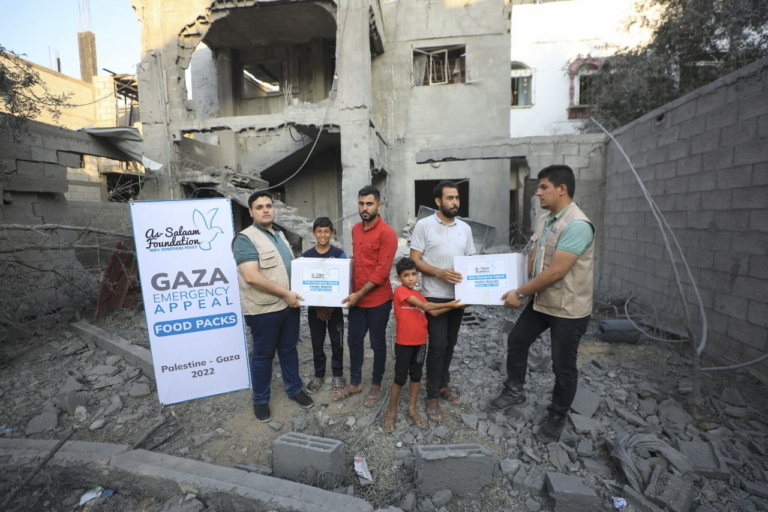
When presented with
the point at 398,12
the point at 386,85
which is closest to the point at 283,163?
the point at 386,85

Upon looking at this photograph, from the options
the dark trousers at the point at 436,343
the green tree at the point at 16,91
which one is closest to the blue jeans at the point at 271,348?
the dark trousers at the point at 436,343

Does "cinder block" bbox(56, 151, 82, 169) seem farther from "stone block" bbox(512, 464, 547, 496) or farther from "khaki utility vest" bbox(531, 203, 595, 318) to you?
"stone block" bbox(512, 464, 547, 496)

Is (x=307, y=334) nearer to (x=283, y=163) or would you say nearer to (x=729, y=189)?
(x=729, y=189)

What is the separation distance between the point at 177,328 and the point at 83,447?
3.44 ft

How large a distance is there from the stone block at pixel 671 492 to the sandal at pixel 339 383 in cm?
251

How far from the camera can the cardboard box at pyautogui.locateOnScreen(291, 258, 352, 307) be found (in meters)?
3.17

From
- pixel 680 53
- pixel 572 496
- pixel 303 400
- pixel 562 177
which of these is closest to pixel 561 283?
pixel 562 177

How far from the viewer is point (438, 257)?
311cm

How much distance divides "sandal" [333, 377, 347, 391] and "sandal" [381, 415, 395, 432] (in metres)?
0.77

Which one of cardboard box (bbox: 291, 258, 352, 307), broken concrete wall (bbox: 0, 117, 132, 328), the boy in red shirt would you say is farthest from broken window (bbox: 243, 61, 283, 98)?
the boy in red shirt

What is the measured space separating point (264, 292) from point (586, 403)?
293cm

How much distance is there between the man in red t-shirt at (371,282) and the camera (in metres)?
3.20

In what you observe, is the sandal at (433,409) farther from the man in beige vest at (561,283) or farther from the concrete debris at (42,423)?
the concrete debris at (42,423)

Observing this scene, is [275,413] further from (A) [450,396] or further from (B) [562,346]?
(B) [562,346]
